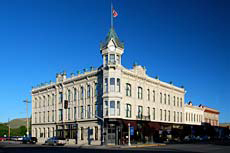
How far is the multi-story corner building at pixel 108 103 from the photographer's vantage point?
53.4 meters

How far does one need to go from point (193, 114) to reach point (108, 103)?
133 feet

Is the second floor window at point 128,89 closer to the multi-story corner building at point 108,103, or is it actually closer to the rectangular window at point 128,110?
the multi-story corner building at point 108,103

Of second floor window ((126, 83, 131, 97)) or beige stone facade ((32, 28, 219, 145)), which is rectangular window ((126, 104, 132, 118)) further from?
second floor window ((126, 83, 131, 97))

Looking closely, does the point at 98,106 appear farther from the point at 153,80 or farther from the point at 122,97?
the point at 153,80

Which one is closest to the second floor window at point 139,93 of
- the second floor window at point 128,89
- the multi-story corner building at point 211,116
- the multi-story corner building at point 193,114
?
the second floor window at point 128,89

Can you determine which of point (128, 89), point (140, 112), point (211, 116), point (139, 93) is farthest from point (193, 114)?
point (128, 89)

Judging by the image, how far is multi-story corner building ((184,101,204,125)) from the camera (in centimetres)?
8188

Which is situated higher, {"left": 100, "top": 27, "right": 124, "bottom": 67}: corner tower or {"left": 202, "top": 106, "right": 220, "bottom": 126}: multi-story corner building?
{"left": 100, "top": 27, "right": 124, "bottom": 67}: corner tower

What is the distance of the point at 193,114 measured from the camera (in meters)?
85.8

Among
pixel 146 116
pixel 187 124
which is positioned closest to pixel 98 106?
pixel 146 116

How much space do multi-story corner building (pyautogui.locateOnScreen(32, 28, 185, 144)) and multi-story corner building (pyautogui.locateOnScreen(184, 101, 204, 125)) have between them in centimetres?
800

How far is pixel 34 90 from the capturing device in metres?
76.7

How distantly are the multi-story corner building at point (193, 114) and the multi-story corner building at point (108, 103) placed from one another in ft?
26.2

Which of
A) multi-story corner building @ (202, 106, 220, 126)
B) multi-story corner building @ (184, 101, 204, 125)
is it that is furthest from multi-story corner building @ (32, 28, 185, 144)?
multi-story corner building @ (202, 106, 220, 126)
